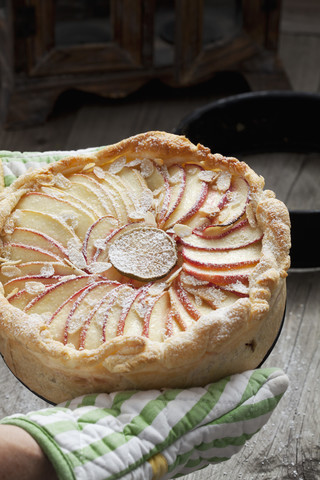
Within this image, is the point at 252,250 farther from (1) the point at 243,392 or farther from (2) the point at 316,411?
(2) the point at 316,411

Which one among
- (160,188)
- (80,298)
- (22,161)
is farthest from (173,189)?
(22,161)

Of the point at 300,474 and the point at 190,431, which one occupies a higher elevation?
the point at 190,431

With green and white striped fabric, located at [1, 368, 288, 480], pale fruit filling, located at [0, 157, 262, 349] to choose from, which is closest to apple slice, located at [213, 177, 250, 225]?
pale fruit filling, located at [0, 157, 262, 349]

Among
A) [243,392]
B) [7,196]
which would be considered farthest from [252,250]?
[7,196]

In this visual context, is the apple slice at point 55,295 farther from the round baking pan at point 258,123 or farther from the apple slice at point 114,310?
the round baking pan at point 258,123

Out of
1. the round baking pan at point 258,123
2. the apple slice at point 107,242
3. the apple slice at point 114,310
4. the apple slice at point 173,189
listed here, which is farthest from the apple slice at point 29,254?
the round baking pan at point 258,123

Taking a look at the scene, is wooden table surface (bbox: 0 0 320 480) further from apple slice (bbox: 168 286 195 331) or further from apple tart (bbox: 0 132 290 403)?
apple slice (bbox: 168 286 195 331)
